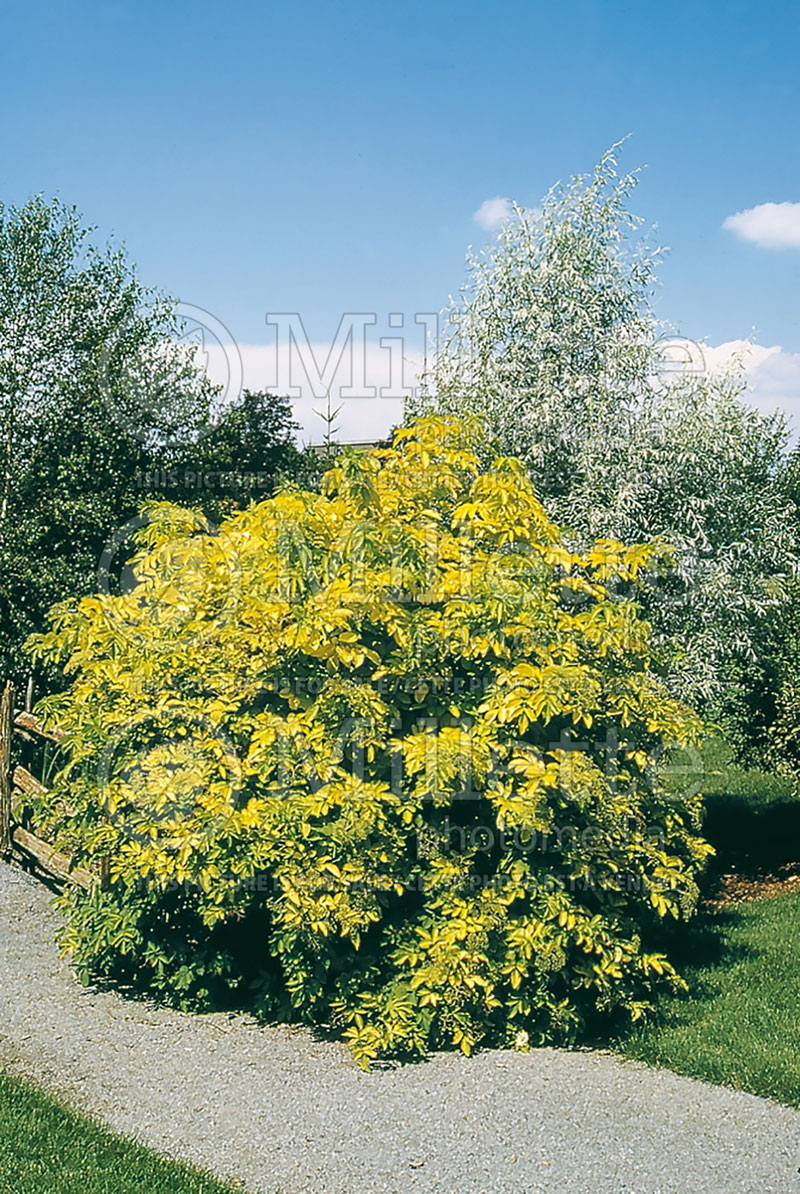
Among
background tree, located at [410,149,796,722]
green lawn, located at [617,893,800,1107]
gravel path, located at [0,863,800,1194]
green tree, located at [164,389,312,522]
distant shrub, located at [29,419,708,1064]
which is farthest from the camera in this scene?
green tree, located at [164,389,312,522]

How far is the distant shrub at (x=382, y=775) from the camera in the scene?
5090mm

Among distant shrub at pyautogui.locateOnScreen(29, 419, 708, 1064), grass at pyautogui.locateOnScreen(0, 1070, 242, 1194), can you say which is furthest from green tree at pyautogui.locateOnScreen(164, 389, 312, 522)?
grass at pyautogui.locateOnScreen(0, 1070, 242, 1194)

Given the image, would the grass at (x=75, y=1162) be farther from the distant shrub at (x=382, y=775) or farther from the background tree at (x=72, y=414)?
the background tree at (x=72, y=414)

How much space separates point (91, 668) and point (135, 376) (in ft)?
30.4

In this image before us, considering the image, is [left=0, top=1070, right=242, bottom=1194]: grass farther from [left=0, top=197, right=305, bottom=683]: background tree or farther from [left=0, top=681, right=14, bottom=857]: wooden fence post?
[left=0, top=197, right=305, bottom=683]: background tree

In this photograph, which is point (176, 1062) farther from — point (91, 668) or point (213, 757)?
point (91, 668)

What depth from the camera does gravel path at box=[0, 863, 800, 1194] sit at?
3.90 m

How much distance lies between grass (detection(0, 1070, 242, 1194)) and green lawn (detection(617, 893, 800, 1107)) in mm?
2332

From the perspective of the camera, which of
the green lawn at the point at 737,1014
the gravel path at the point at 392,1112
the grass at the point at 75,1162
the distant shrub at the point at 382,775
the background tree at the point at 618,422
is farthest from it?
the background tree at the point at 618,422

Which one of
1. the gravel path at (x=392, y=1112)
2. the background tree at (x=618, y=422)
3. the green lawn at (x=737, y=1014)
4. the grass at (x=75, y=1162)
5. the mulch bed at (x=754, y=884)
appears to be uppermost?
the background tree at (x=618, y=422)

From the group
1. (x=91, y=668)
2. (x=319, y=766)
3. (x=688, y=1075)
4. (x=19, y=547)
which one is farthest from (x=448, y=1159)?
(x=19, y=547)

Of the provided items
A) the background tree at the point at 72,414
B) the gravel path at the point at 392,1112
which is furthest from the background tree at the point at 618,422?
the background tree at the point at 72,414

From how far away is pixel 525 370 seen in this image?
26.4 ft

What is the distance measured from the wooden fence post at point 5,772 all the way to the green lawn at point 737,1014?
5.15 m
